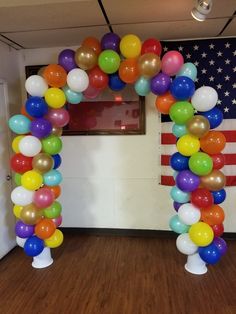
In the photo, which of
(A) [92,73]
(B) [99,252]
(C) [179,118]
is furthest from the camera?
(B) [99,252]

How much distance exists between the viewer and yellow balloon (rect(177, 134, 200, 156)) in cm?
226

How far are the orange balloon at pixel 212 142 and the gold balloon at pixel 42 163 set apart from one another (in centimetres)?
140

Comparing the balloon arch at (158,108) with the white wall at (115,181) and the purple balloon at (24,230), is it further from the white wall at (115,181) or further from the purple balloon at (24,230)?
the white wall at (115,181)

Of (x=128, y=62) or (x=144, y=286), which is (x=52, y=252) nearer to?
(x=144, y=286)

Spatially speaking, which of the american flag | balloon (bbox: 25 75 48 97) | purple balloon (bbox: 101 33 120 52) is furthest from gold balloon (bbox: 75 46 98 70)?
the american flag

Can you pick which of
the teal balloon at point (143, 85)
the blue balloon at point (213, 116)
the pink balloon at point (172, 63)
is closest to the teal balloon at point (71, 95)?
the teal balloon at point (143, 85)

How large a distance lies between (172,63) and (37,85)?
1.19 metres

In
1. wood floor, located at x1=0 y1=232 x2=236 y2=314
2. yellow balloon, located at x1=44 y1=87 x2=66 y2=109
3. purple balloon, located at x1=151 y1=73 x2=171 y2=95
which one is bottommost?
wood floor, located at x1=0 y1=232 x2=236 y2=314

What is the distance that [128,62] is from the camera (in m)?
2.28

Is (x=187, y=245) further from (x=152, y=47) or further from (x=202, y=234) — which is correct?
(x=152, y=47)

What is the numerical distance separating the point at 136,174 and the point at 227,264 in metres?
1.39

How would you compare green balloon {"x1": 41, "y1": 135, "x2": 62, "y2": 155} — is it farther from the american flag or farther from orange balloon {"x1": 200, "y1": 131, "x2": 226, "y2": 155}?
the american flag

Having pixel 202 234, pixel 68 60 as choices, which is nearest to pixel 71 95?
pixel 68 60

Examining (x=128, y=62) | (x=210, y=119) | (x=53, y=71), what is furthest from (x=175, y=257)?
(x=53, y=71)
